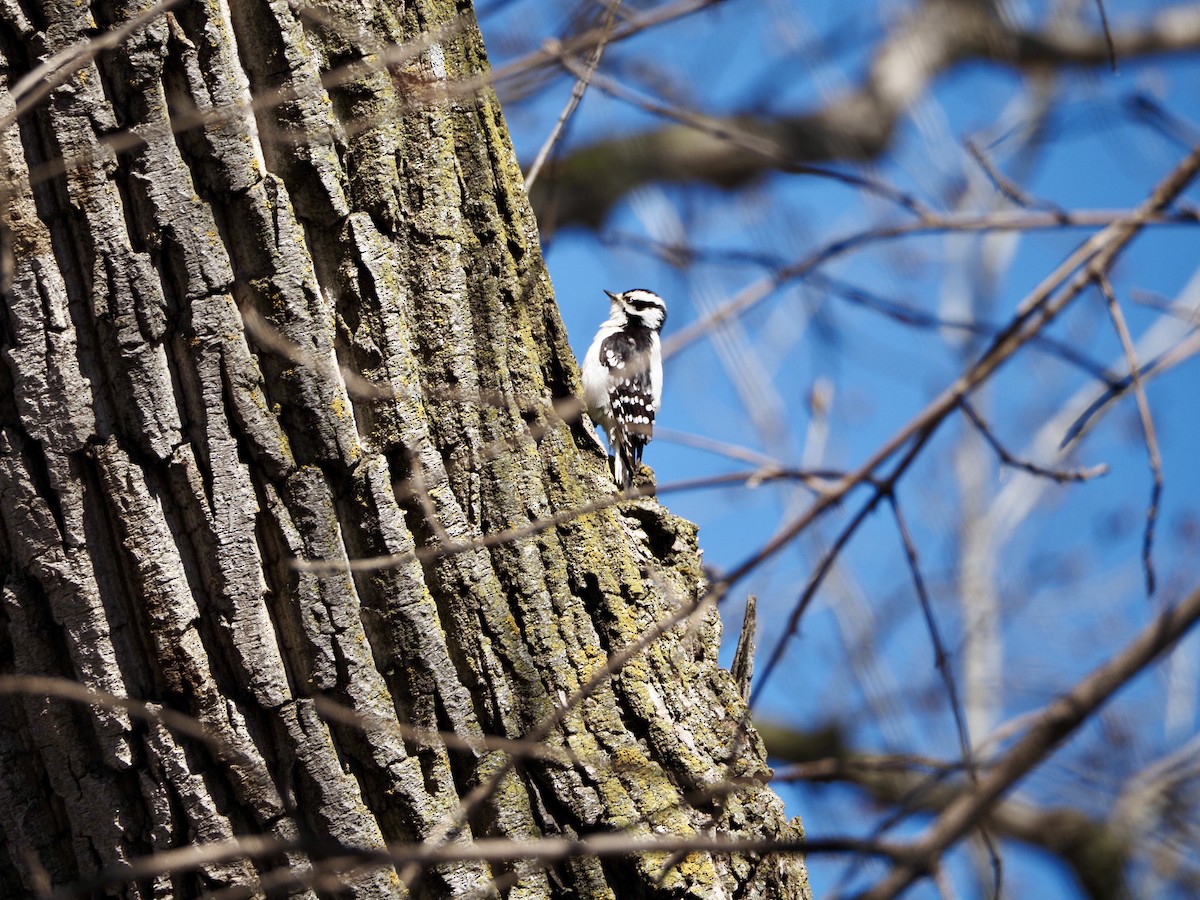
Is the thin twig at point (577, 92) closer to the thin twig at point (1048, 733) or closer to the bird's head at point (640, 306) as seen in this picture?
the thin twig at point (1048, 733)

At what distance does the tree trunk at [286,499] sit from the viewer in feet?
6.66

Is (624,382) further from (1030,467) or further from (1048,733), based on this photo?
(1048,733)

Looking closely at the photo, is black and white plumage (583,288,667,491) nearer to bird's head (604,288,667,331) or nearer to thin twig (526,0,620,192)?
bird's head (604,288,667,331)

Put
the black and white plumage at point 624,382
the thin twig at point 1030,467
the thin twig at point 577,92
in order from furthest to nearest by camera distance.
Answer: the black and white plumage at point 624,382, the thin twig at point 577,92, the thin twig at point 1030,467

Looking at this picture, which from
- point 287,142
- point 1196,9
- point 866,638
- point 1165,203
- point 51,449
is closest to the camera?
point 1165,203

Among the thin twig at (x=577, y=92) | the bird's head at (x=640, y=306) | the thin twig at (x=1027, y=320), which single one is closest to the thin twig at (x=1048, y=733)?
the thin twig at (x=1027, y=320)

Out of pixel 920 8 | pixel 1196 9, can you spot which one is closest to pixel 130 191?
pixel 920 8

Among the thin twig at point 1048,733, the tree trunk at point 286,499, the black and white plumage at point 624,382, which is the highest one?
the black and white plumage at point 624,382

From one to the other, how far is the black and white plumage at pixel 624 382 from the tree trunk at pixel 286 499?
2679 mm

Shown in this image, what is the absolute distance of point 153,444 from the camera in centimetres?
204

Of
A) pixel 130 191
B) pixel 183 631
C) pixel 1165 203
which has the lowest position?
pixel 183 631

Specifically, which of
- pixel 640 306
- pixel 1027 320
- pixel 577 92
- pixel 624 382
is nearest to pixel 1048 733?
pixel 1027 320

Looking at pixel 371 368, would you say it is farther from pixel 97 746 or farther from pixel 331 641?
pixel 97 746

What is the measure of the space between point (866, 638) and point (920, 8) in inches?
194
